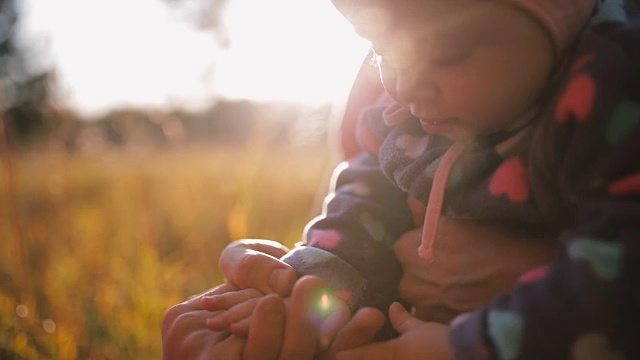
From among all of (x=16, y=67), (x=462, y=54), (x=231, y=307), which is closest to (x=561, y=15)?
(x=462, y=54)

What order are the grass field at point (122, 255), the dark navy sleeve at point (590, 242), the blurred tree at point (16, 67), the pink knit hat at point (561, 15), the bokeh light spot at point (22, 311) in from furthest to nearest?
the blurred tree at point (16, 67), the grass field at point (122, 255), the bokeh light spot at point (22, 311), the pink knit hat at point (561, 15), the dark navy sleeve at point (590, 242)

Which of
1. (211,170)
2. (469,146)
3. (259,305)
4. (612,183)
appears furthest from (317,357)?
(211,170)

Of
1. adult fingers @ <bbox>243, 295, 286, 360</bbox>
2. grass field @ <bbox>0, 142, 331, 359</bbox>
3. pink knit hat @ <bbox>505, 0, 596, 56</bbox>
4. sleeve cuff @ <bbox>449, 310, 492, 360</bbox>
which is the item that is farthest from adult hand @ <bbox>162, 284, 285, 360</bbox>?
grass field @ <bbox>0, 142, 331, 359</bbox>

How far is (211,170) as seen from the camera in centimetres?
556

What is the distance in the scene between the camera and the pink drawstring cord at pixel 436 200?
3.29ft

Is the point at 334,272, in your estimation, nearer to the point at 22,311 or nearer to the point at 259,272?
the point at 259,272

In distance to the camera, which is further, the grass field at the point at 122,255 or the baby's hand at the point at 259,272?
the grass field at the point at 122,255

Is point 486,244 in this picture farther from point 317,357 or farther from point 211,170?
point 211,170

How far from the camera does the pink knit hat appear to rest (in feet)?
2.76

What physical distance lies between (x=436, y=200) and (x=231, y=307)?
33 cm

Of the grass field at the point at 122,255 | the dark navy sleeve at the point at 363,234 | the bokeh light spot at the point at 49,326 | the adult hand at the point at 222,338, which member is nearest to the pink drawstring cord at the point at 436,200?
the dark navy sleeve at the point at 363,234

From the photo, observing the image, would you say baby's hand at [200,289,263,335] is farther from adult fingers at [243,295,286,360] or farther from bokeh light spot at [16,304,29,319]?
bokeh light spot at [16,304,29,319]

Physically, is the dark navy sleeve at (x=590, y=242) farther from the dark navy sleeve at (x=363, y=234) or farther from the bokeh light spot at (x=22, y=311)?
the bokeh light spot at (x=22, y=311)

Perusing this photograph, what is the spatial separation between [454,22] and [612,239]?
0.31 metres
